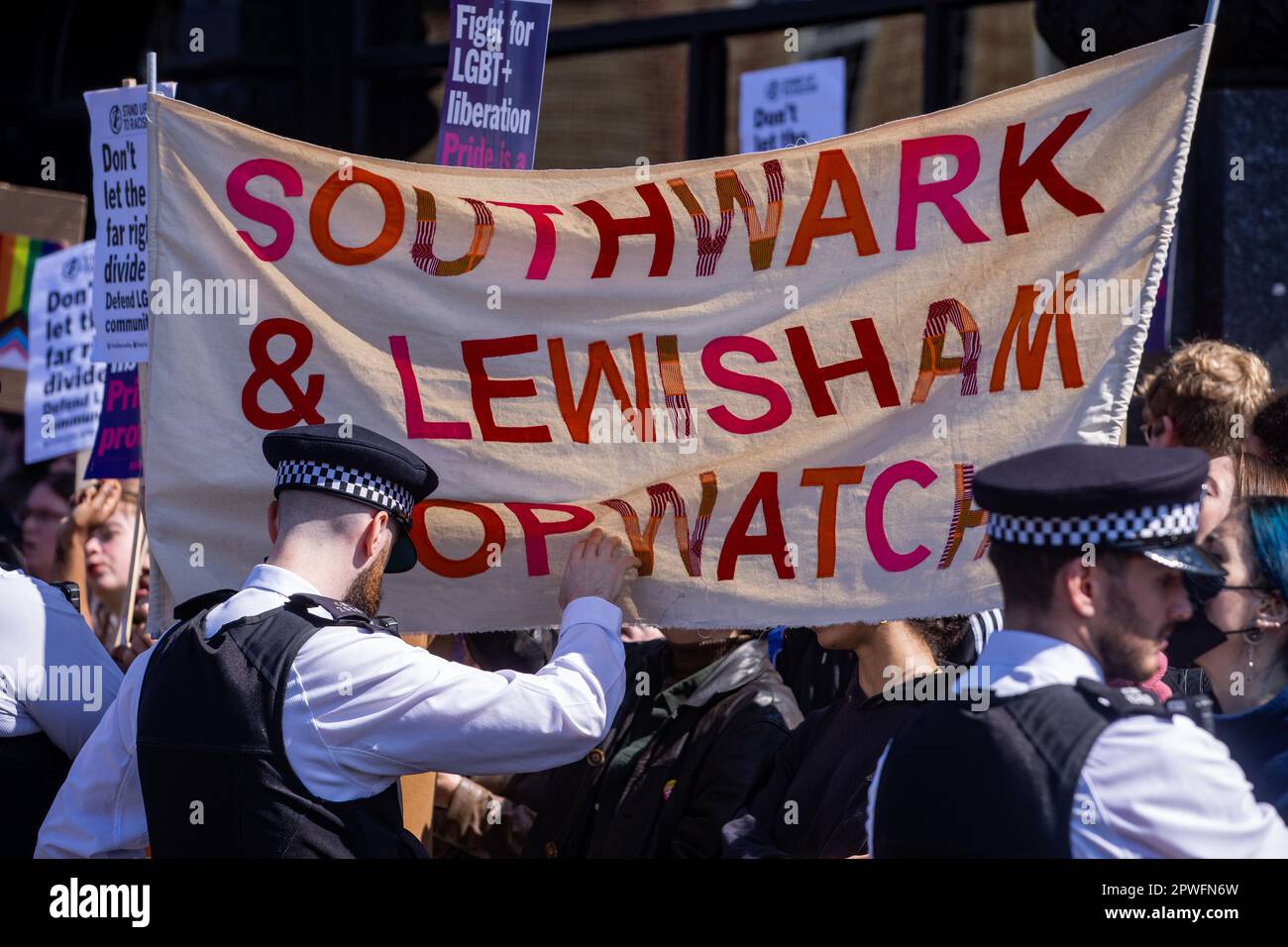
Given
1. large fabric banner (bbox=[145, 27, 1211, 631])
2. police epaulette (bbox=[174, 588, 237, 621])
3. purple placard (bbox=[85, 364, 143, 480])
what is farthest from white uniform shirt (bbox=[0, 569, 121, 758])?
purple placard (bbox=[85, 364, 143, 480])

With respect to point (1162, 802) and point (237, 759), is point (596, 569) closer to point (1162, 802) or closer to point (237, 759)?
point (237, 759)

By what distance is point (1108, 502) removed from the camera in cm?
270

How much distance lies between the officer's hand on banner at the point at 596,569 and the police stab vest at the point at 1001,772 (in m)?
1.18

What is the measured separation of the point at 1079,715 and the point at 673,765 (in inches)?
77.4

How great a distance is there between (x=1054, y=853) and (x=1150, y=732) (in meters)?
0.24

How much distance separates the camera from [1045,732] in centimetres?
260

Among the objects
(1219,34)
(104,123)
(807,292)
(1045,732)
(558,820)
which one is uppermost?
(1219,34)

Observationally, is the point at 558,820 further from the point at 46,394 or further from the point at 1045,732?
the point at 46,394

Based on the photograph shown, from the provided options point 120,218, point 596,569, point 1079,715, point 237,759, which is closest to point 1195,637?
point 1079,715

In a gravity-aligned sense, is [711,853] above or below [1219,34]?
below

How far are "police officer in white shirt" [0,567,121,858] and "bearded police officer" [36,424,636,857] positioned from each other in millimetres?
306

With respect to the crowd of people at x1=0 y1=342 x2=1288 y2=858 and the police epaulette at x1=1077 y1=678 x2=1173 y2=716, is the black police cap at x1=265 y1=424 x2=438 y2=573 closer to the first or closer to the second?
the crowd of people at x1=0 y1=342 x2=1288 y2=858

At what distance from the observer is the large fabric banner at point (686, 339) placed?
3.74 meters

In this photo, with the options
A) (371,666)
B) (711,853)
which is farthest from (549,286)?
(711,853)
